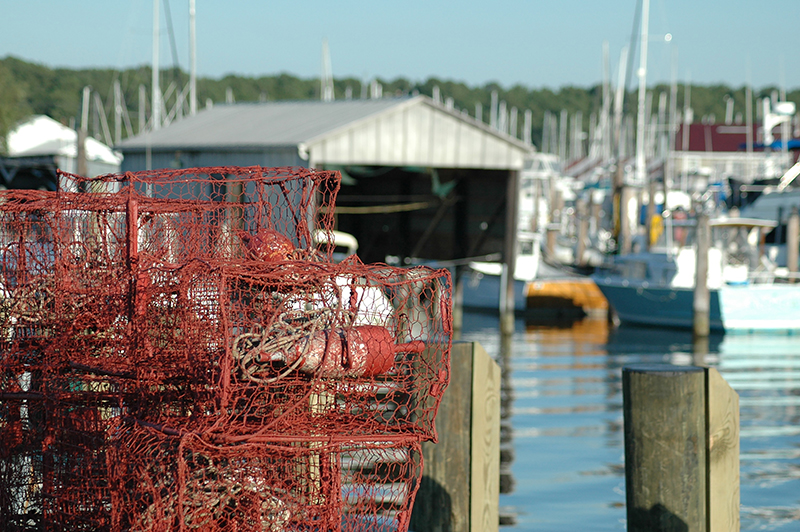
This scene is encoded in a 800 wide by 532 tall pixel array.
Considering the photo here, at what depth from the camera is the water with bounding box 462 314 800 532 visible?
25.4ft

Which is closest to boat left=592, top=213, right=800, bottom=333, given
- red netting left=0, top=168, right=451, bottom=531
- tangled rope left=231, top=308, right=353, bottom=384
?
red netting left=0, top=168, right=451, bottom=531

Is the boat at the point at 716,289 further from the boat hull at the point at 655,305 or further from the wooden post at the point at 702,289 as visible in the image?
the wooden post at the point at 702,289

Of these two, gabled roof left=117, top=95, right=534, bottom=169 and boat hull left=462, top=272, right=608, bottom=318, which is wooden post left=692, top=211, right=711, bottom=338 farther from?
gabled roof left=117, top=95, right=534, bottom=169

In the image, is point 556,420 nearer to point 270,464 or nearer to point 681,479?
point 681,479

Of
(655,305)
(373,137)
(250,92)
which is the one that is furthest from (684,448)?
(250,92)

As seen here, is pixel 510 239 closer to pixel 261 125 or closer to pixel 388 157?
pixel 388 157

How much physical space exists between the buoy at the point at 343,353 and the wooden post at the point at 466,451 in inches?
62.4

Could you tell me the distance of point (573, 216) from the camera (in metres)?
52.8

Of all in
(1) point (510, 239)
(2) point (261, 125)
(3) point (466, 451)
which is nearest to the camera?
(3) point (466, 451)

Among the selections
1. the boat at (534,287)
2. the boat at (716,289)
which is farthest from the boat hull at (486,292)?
the boat at (716,289)

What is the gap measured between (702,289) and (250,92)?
76.1 m

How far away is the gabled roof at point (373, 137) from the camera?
15.2 m

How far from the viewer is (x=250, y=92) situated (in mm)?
93500

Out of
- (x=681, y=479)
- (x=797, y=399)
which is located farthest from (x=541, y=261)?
(x=681, y=479)
